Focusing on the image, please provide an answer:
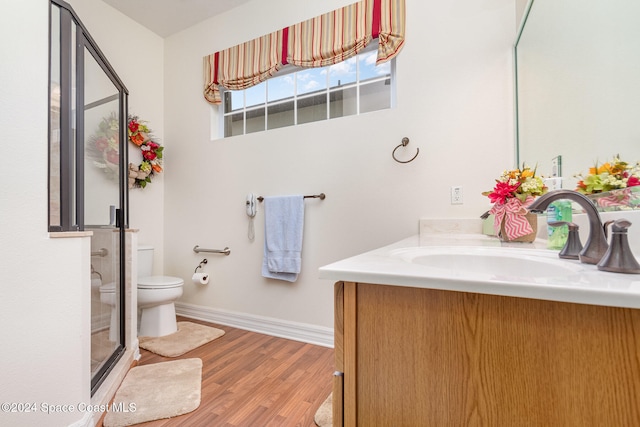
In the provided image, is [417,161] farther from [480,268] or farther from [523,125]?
[480,268]

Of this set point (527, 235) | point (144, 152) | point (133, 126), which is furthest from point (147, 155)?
point (527, 235)

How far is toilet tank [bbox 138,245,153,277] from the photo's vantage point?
2.29 metres

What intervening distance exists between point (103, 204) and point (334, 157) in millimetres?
1417

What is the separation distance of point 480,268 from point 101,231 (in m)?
1.79

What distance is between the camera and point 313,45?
205cm

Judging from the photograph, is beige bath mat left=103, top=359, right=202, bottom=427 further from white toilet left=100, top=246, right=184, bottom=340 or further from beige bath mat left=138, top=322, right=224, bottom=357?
white toilet left=100, top=246, right=184, bottom=340

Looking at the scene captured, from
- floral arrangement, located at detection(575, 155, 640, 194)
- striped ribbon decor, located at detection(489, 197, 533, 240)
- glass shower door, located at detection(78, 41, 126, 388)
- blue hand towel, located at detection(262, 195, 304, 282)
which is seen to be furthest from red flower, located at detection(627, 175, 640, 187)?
glass shower door, located at detection(78, 41, 126, 388)

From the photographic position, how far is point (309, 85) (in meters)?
2.19

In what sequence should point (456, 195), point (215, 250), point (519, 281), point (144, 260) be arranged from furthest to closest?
1. point (215, 250)
2. point (144, 260)
3. point (456, 195)
4. point (519, 281)

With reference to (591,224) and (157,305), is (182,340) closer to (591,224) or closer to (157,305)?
(157,305)

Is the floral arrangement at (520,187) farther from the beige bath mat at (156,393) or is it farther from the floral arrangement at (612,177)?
the beige bath mat at (156,393)

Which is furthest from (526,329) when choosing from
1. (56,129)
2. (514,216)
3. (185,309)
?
(185,309)

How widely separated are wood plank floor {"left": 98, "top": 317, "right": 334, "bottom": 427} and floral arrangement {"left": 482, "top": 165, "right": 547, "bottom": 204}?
1.26 m

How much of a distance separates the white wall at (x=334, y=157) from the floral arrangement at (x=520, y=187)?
0.36m
